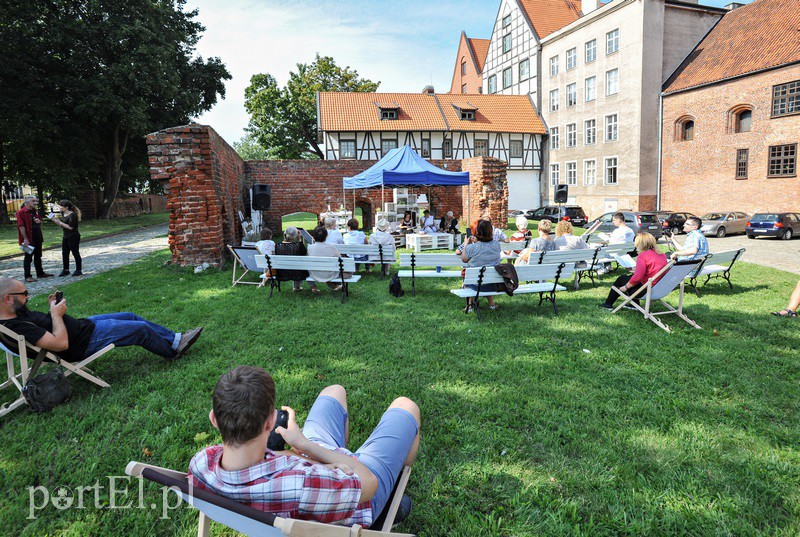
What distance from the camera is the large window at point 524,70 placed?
3703 centimetres

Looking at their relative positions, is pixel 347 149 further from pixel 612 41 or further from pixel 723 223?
pixel 723 223

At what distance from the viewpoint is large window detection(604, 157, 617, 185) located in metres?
30.8

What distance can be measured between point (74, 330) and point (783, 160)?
30045mm

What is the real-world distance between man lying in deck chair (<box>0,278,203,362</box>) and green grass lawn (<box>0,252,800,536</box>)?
28cm

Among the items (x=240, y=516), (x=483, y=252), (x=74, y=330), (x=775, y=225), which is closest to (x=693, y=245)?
(x=483, y=252)

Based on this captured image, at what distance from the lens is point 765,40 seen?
24828 mm

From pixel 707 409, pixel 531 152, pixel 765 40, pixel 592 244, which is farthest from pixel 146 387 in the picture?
pixel 531 152

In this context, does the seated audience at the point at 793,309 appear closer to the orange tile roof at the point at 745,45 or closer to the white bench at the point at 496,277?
the white bench at the point at 496,277

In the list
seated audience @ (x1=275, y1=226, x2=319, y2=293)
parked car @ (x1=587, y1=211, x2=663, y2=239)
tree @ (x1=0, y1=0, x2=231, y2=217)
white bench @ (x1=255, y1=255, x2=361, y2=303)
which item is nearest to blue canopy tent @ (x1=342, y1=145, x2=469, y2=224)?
seated audience @ (x1=275, y1=226, x2=319, y2=293)

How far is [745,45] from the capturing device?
25750 mm

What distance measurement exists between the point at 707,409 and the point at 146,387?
184 inches

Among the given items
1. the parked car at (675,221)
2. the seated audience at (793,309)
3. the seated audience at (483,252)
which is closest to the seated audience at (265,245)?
the seated audience at (483,252)

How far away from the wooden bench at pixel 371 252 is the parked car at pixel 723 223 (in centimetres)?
1914

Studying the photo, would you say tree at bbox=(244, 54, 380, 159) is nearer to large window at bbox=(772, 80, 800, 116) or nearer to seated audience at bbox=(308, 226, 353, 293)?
large window at bbox=(772, 80, 800, 116)
